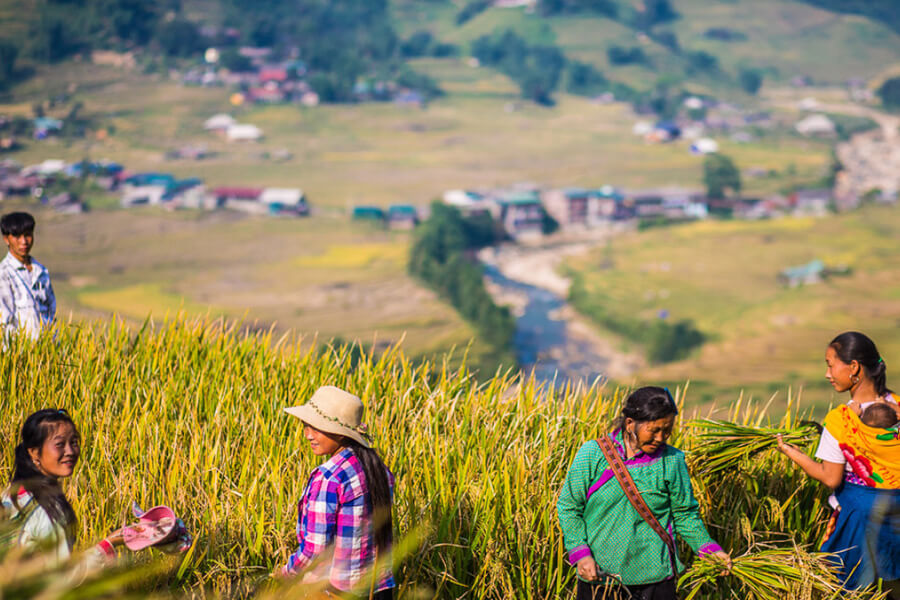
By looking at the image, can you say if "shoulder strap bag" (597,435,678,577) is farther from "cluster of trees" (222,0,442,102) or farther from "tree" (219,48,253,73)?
"tree" (219,48,253,73)

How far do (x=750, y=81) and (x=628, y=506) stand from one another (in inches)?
4068

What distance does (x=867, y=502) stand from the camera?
3195mm

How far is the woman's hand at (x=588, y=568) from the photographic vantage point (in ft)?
9.16

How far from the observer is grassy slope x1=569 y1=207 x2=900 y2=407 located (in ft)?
182

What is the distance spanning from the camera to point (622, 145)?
85.9 m

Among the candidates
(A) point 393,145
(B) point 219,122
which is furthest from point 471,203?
(B) point 219,122

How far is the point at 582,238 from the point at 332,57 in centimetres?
3308

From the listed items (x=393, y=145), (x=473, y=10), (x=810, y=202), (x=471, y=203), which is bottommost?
(x=810, y=202)

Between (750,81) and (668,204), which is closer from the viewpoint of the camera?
(668,204)

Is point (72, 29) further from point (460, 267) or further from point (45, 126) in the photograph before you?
point (460, 267)

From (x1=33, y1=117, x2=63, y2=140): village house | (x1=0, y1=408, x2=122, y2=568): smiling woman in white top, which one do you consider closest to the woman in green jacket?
(x1=0, y1=408, x2=122, y2=568): smiling woman in white top

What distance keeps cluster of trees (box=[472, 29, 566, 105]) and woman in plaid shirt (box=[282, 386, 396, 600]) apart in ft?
293

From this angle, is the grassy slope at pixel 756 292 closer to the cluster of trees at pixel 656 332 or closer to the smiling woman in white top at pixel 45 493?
the cluster of trees at pixel 656 332

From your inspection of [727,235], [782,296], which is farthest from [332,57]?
[782,296]
